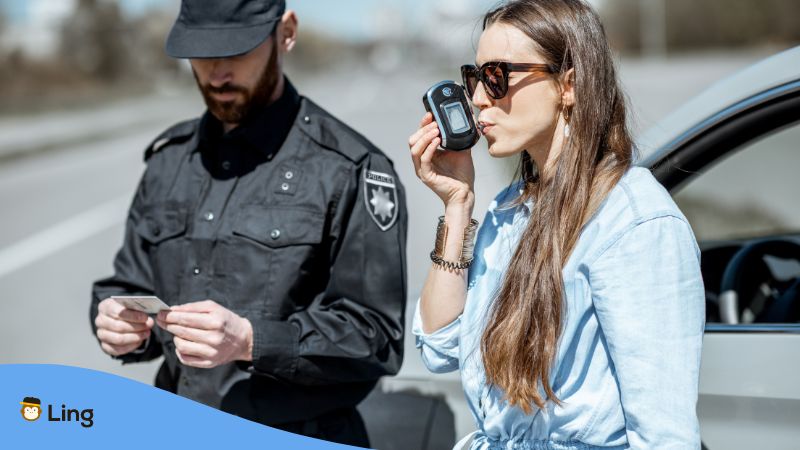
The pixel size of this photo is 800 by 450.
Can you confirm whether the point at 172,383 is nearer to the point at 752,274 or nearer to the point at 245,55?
the point at 245,55

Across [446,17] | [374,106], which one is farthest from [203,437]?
[374,106]

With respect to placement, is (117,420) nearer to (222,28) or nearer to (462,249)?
(462,249)

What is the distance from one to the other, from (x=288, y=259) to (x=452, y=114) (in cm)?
55

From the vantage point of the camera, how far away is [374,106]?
2734 centimetres

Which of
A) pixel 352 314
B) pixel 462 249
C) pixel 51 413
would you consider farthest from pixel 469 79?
pixel 51 413

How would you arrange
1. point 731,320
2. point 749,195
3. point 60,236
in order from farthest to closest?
point 60,236 < point 749,195 < point 731,320

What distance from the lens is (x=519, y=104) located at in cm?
169

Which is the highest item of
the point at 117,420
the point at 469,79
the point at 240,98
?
the point at 240,98

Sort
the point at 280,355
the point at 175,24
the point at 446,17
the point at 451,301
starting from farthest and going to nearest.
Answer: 1. the point at 446,17
2. the point at 175,24
3. the point at 280,355
4. the point at 451,301

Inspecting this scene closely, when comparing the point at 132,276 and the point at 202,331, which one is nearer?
the point at 202,331

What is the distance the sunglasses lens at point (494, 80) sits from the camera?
5.51 feet

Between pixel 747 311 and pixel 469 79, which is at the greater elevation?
pixel 469 79

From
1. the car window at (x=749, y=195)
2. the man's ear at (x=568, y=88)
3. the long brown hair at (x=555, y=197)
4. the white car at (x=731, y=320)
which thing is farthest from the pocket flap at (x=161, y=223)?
the car window at (x=749, y=195)

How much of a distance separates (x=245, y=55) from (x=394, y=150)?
38.7ft
